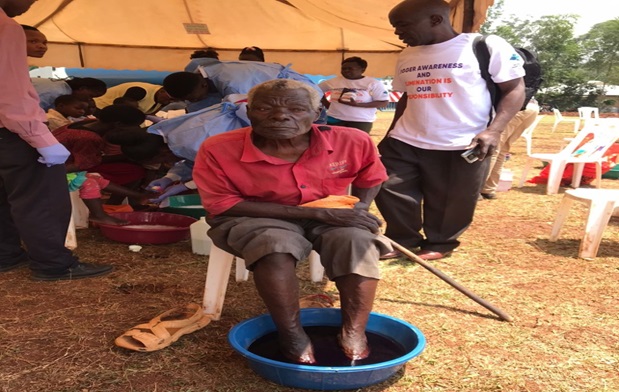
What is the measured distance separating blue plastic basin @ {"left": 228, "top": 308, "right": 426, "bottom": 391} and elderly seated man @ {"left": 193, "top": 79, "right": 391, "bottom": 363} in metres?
0.12

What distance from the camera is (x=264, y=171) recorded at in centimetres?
222

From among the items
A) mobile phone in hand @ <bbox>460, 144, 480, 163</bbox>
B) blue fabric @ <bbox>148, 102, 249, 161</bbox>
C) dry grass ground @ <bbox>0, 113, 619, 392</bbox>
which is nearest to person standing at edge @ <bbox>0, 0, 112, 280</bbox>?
dry grass ground @ <bbox>0, 113, 619, 392</bbox>

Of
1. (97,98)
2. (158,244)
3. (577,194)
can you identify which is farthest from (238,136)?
(97,98)

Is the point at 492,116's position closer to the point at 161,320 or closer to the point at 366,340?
the point at 366,340

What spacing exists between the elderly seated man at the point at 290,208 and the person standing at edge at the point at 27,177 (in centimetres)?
110

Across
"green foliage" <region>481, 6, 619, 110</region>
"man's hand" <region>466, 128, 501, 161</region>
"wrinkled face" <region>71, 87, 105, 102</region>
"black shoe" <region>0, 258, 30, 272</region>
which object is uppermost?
"green foliage" <region>481, 6, 619, 110</region>

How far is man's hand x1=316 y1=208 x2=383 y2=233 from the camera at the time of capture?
2.19m

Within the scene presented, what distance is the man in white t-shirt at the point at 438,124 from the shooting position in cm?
326

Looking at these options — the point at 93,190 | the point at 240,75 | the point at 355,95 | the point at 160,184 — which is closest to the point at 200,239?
the point at 160,184

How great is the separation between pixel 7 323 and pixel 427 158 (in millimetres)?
2542

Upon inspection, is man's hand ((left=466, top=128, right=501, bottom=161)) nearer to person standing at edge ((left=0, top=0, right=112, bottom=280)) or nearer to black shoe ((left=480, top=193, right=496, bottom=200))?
person standing at edge ((left=0, top=0, right=112, bottom=280))

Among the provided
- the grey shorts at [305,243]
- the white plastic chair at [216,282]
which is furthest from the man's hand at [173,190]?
the grey shorts at [305,243]

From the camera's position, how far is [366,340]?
84.0 inches

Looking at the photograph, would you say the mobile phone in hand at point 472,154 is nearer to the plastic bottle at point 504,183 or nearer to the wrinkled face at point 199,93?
the wrinkled face at point 199,93
